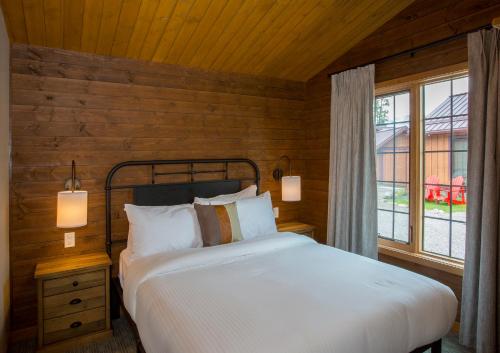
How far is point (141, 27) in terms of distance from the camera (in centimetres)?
250

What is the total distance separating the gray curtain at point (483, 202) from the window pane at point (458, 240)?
29 cm

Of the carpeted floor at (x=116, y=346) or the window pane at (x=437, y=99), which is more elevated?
the window pane at (x=437, y=99)

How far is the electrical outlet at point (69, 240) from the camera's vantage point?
2.67 m

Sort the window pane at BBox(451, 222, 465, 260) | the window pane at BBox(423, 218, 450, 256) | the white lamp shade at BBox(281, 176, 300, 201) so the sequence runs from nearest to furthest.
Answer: the window pane at BBox(451, 222, 465, 260)
the window pane at BBox(423, 218, 450, 256)
the white lamp shade at BBox(281, 176, 300, 201)

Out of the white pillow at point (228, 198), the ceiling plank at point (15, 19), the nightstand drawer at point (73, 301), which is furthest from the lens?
the white pillow at point (228, 198)

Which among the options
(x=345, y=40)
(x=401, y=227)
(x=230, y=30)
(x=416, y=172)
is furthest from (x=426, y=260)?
(x=230, y=30)

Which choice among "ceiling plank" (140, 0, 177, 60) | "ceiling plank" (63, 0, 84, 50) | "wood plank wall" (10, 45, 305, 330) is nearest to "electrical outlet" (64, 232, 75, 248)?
"wood plank wall" (10, 45, 305, 330)

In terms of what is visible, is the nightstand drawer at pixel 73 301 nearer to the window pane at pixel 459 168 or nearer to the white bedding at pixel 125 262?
the white bedding at pixel 125 262

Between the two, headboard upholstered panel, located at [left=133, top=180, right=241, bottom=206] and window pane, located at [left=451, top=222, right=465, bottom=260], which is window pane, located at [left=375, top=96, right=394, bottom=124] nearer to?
window pane, located at [left=451, top=222, right=465, bottom=260]

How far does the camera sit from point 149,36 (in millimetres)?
2621

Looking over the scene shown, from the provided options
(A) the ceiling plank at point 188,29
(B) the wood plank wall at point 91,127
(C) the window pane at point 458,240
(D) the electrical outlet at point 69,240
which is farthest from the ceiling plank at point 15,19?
(C) the window pane at point 458,240

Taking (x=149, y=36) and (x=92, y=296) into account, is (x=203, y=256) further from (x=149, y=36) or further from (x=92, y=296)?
(x=149, y=36)

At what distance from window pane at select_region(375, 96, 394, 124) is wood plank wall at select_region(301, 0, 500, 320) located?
21 cm

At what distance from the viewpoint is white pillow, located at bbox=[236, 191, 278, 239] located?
2824 millimetres
